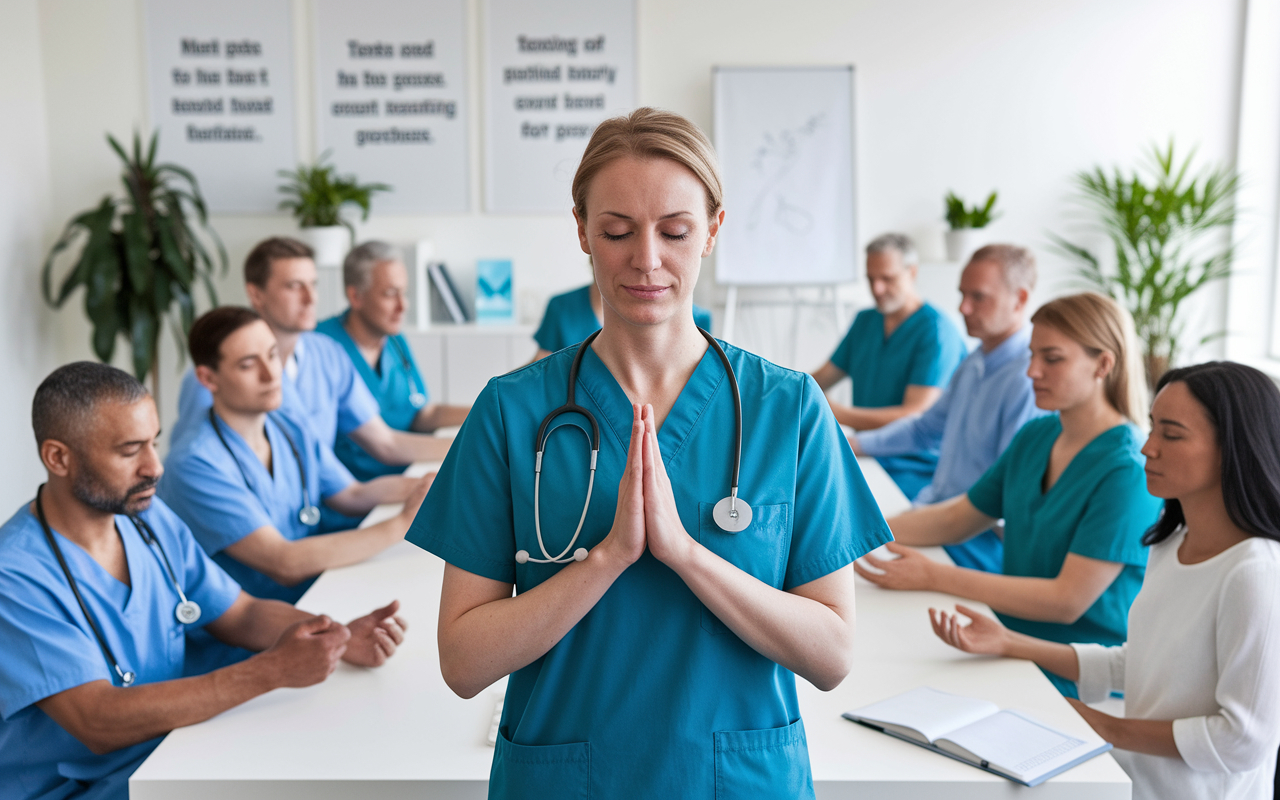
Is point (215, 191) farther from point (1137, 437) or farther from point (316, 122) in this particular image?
point (1137, 437)

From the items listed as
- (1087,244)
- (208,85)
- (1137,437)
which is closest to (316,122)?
(208,85)

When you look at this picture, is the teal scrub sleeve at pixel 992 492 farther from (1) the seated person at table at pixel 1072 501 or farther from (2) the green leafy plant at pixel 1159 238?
(2) the green leafy plant at pixel 1159 238

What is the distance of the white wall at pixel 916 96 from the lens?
5.09m

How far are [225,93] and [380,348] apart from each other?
2374 millimetres

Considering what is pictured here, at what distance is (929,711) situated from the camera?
1445 millimetres

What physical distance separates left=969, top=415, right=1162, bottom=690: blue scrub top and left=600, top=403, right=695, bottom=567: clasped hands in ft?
3.82

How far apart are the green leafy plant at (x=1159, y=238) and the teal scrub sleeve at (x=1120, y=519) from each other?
3365 mm

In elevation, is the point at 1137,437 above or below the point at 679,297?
below

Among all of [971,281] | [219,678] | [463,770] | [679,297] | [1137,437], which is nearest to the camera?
[679,297]

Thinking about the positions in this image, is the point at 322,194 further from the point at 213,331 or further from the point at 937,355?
the point at 937,355

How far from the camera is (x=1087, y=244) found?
→ 5.30m

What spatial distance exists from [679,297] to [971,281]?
2118mm

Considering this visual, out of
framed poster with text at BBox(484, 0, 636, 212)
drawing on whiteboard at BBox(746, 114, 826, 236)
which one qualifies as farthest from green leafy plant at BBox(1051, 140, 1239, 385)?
framed poster with text at BBox(484, 0, 636, 212)

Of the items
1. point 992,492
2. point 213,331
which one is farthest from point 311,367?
point 992,492
